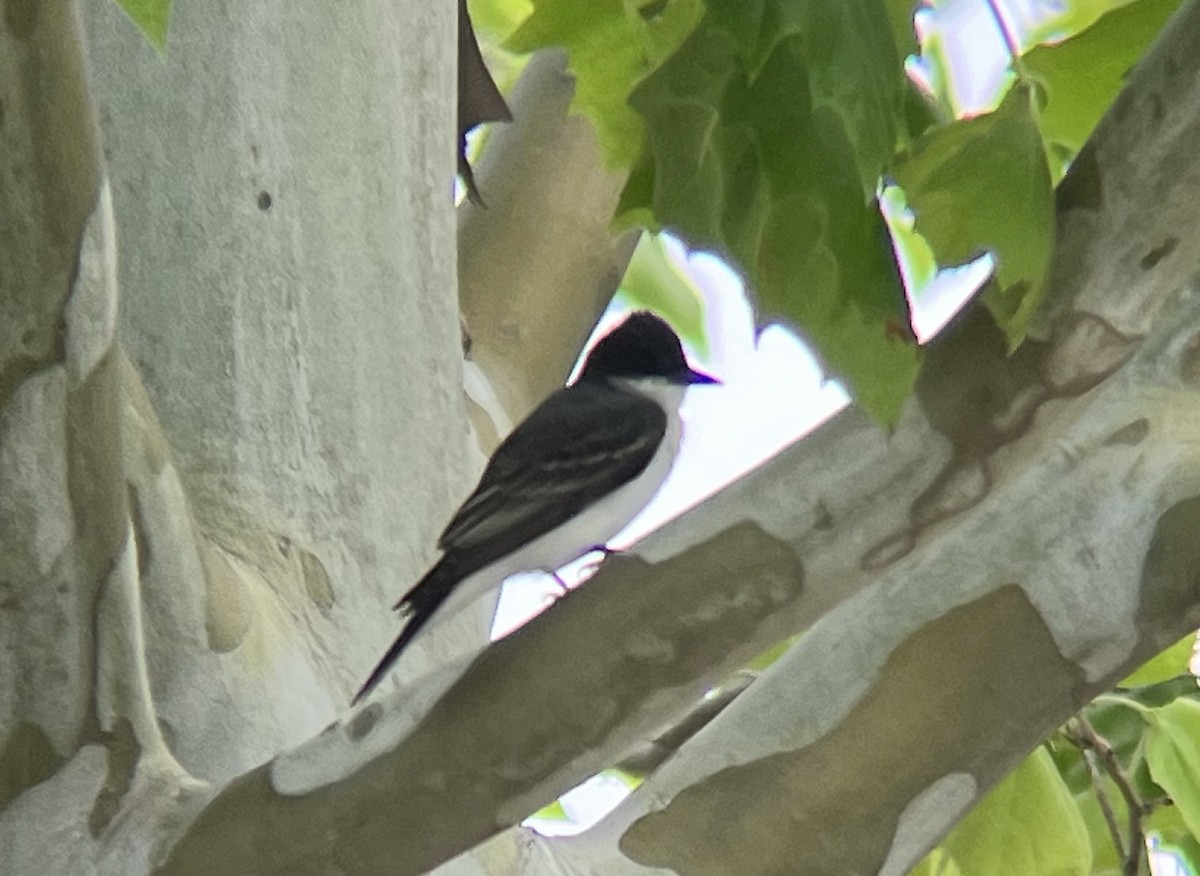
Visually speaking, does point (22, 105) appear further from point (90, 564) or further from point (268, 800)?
point (268, 800)

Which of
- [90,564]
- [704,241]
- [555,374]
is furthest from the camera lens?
[555,374]

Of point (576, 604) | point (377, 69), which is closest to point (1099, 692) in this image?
point (576, 604)

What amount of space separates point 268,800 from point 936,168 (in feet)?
2.17

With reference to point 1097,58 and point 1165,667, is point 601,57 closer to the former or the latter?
point 1097,58

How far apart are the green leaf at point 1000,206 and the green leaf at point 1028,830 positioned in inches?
27.8

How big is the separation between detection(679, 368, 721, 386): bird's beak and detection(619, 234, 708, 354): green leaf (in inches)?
31.0

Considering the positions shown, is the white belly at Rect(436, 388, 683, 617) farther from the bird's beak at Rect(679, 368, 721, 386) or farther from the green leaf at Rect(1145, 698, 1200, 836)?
the green leaf at Rect(1145, 698, 1200, 836)

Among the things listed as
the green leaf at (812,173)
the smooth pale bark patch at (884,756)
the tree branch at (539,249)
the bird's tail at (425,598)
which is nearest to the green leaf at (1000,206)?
the green leaf at (812,173)

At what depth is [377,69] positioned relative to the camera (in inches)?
73.8

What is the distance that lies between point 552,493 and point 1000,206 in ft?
2.81

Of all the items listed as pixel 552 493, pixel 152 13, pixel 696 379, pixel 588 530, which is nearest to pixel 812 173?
pixel 152 13

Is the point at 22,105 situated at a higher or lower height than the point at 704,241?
higher

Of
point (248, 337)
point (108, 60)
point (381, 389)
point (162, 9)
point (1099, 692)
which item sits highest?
point (108, 60)

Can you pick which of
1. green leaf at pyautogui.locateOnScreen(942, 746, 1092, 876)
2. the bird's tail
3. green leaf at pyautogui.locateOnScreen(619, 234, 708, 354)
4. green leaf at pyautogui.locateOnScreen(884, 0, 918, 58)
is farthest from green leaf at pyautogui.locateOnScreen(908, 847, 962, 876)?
green leaf at pyautogui.locateOnScreen(619, 234, 708, 354)
